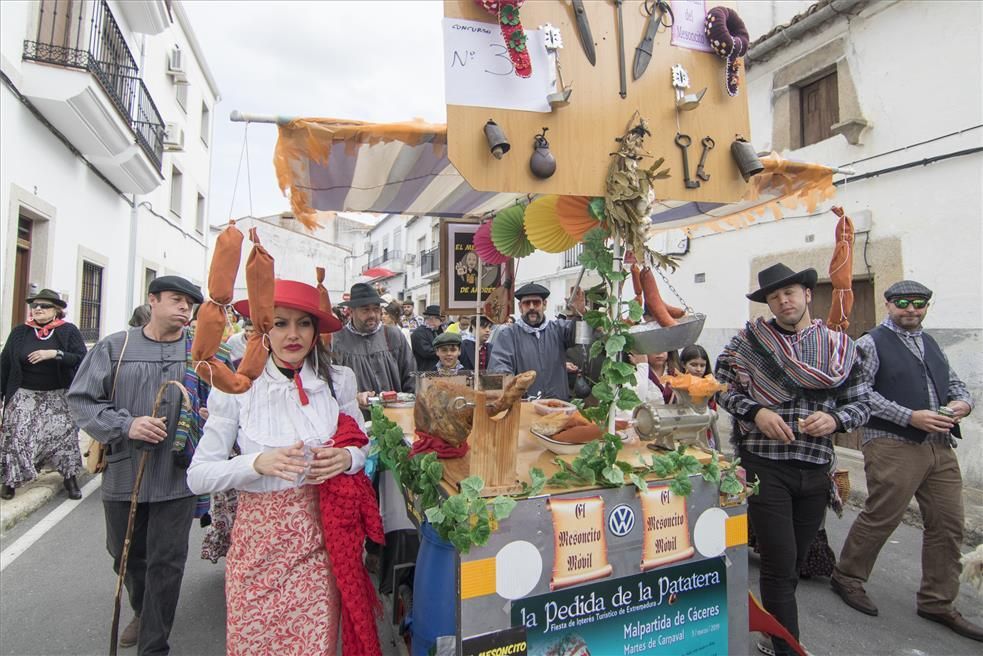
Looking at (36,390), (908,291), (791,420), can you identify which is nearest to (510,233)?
(791,420)

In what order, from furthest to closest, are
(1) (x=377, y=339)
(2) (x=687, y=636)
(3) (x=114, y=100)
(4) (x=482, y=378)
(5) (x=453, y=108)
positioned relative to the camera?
(3) (x=114, y=100)
(1) (x=377, y=339)
(4) (x=482, y=378)
(2) (x=687, y=636)
(5) (x=453, y=108)

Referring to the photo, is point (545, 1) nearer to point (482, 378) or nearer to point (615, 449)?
point (482, 378)

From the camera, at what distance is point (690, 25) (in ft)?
7.52

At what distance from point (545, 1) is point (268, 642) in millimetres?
2568

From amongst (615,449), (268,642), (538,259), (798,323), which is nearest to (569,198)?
(615,449)

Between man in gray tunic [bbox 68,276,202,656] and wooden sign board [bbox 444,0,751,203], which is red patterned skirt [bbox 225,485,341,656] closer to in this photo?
man in gray tunic [bbox 68,276,202,656]

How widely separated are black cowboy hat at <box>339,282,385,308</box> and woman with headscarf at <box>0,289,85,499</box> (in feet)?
9.12

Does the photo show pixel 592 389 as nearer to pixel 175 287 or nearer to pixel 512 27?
pixel 512 27

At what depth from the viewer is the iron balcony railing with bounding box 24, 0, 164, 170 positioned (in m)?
7.00

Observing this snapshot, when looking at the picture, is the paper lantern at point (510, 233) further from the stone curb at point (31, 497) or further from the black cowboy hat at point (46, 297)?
the stone curb at point (31, 497)

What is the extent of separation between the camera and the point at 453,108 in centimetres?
188

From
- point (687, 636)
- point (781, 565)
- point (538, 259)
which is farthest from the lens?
point (538, 259)

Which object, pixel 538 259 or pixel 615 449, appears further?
pixel 538 259

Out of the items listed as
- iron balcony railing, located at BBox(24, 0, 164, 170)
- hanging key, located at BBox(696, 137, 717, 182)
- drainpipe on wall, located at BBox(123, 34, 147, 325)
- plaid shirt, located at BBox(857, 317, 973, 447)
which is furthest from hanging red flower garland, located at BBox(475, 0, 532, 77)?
drainpipe on wall, located at BBox(123, 34, 147, 325)
